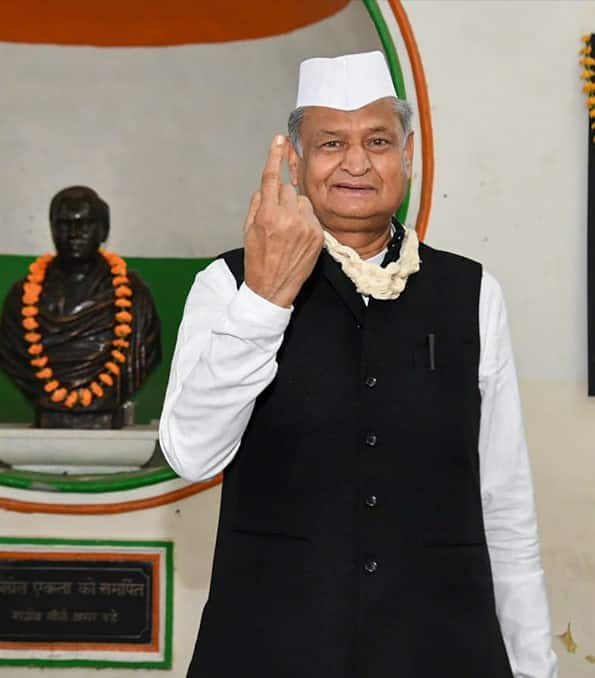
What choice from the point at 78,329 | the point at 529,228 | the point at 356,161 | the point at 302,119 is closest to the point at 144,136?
the point at 78,329

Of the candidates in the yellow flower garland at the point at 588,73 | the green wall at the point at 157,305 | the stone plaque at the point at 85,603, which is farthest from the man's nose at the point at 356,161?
the green wall at the point at 157,305

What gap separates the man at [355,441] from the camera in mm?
1236

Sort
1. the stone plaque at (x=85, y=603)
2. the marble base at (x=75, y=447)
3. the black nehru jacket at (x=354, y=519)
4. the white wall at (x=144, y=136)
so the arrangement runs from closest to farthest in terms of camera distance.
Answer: the black nehru jacket at (x=354, y=519), the stone plaque at (x=85, y=603), the marble base at (x=75, y=447), the white wall at (x=144, y=136)

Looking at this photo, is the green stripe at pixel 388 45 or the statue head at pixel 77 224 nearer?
the green stripe at pixel 388 45

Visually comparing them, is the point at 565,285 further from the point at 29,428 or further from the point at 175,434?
the point at 175,434

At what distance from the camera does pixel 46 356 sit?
3.01 metres

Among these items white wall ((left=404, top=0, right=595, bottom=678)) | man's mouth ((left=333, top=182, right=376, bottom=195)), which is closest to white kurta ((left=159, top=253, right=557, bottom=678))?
man's mouth ((left=333, top=182, right=376, bottom=195))

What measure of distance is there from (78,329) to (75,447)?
0.32 metres

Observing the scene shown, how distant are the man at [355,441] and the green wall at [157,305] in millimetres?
1816

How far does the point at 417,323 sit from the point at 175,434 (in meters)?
0.35

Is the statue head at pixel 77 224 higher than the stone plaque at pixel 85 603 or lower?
higher

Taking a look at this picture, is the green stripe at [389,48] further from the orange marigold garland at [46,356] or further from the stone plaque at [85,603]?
the stone plaque at [85,603]

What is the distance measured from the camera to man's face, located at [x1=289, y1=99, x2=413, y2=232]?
1392 mm

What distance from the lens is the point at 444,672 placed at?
1.31 m
